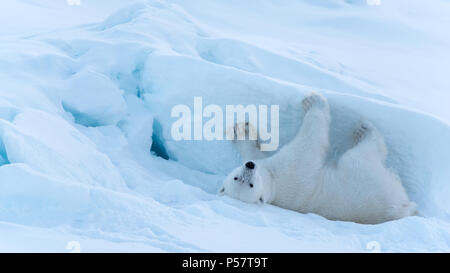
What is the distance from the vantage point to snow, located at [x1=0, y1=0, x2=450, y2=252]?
8.03 feet

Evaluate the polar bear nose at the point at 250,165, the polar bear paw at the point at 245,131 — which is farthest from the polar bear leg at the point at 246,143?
the polar bear nose at the point at 250,165

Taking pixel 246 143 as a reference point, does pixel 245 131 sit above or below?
above

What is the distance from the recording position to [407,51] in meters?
6.35

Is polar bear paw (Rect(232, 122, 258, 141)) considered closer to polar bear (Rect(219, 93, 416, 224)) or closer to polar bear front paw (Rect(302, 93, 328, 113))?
polar bear (Rect(219, 93, 416, 224))

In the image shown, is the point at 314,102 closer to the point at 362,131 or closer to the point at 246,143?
the point at 362,131

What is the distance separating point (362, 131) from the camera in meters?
3.78

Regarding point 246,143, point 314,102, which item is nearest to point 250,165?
point 246,143

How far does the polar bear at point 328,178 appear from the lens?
3.52 metres

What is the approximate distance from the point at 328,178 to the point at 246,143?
0.76 meters

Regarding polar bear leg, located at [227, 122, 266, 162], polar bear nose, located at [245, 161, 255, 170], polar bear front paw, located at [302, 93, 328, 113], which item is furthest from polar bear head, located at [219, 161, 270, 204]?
polar bear front paw, located at [302, 93, 328, 113]

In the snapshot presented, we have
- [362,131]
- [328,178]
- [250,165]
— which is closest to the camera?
[250,165]

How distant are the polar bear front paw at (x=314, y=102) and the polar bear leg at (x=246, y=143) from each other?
1.62 feet

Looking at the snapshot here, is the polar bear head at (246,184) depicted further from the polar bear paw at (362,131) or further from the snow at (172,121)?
the polar bear paw at (362,131)
